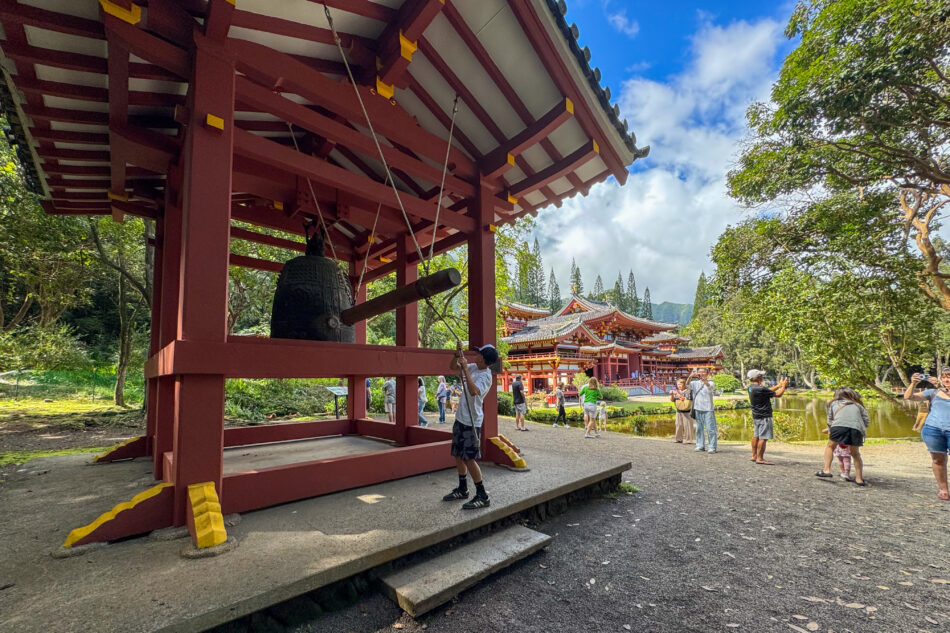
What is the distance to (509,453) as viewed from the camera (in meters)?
4.52

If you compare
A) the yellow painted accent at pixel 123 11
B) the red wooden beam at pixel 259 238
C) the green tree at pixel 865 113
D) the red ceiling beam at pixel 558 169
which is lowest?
the red wooden beam at pixel 259 238

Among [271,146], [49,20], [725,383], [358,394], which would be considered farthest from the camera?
[725,383]

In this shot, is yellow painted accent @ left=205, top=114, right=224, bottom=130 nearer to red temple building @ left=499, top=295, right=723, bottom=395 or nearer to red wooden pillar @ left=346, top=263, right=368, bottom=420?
red wooden pillar @ left=346, top=263, right=368, bottom=420

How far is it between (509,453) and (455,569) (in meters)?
1.98

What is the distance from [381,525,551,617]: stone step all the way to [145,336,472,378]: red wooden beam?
1.57 meters

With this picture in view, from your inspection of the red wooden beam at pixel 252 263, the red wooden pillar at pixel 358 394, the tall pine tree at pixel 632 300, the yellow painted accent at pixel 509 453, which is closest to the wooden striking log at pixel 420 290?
the yellow painted accent at pixel 509 453

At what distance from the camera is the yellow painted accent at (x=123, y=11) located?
2392mm

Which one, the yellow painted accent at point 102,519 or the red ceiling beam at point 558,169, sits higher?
the red ceiling beam at point 558,169

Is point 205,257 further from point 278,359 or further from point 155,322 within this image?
point 155,322

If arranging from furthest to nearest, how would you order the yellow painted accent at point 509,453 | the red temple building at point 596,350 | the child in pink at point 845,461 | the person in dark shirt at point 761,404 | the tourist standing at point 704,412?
the red temple building at point 596,350 < the tourist standing at point 704,412 < the person in dark shirt at point 761,404 < the child in pink at point 845,461 < the yellow painted accent at point 509,453

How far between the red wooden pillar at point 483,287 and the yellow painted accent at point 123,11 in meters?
3.34

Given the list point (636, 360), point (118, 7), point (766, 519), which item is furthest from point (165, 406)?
point (636, 360)

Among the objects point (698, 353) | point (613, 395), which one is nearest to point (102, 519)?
point (613, 395)

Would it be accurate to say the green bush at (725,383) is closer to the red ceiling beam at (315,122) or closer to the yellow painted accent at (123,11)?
the red ceiling beam at (315,122)
